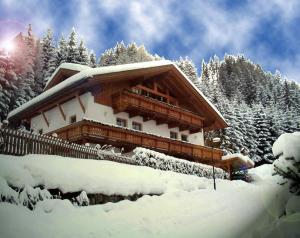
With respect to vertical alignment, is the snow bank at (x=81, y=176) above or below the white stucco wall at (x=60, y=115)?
below

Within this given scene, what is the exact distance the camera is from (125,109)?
27.2 m

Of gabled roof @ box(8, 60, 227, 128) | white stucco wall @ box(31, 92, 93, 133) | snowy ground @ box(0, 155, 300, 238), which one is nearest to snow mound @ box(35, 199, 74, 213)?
snowy ground @ box(0, 155, 300, 238)

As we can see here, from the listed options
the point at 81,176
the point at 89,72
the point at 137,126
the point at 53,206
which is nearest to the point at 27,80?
the point at 137,126

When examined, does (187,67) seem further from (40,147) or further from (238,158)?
(40,147)

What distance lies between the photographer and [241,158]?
3488 centimetres

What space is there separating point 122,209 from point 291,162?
8632 mm

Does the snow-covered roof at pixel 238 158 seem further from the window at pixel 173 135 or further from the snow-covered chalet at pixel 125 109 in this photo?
the window at pixel 173 135

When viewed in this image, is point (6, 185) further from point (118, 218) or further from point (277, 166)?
point (277, 166)

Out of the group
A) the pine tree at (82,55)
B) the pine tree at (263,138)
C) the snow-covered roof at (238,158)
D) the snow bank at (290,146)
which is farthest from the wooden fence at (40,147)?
the pine tree at (263,138)

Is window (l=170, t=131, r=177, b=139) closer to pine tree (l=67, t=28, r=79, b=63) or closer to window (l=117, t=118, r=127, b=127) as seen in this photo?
window (l=117, t=118, r=127, b=127)

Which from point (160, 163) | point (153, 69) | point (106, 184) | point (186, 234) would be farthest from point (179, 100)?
point (186, 234)

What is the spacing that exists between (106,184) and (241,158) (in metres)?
→ 24.2

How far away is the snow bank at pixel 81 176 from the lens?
10.5m

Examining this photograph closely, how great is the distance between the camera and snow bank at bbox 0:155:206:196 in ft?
34.3
